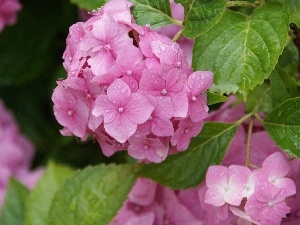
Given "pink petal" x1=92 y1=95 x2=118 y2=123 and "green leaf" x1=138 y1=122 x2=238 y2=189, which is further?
"green leaf" x1=138 y1=122 x2=238 y2=189

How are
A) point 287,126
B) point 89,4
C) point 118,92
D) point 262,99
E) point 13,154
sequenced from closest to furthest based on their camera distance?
point 118,92 → point 287,126 → point 262,99 → point 89,4 → point 13,154

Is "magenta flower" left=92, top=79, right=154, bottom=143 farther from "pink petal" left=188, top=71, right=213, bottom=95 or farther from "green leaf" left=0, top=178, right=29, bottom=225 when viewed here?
→ "green leaf" left=0, top=178, right=29, bottom=225

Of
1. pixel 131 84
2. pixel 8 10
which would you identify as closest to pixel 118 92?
pixel 131 84

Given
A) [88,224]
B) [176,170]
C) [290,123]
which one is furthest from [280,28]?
[88,224]

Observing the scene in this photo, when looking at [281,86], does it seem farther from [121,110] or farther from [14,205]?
[14,205]

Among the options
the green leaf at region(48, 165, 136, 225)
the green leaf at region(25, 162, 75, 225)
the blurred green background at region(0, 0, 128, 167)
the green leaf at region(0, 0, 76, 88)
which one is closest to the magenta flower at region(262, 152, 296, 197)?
the green leaf at region(48, 165, 136, 225)

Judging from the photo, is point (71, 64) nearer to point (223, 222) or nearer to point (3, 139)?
point (223, 222)
